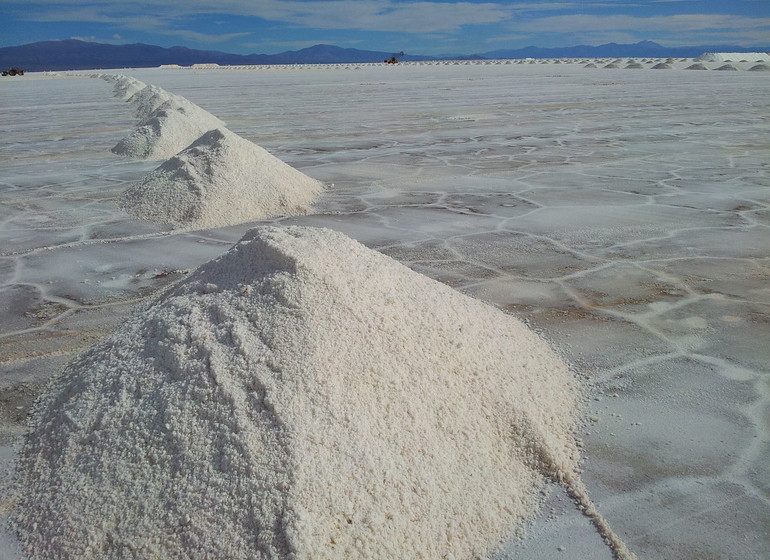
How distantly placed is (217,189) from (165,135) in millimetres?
3158

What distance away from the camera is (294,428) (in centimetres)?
147

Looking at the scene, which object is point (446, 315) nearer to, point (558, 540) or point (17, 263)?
point (558, 540)

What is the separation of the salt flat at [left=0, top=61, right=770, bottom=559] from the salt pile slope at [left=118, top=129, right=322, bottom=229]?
180 millimetres

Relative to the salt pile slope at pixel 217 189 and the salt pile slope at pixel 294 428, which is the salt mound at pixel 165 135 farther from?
the salt pile slope at pixel 294 428

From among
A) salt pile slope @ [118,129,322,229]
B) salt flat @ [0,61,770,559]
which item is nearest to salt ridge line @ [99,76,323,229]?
salt pile slope @ [118,129,322,229]

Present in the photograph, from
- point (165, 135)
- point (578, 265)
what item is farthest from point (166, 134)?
point (578, 265)

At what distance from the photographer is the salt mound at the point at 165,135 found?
711 centimetres

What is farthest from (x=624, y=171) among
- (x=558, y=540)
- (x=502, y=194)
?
(x=558, y=540)

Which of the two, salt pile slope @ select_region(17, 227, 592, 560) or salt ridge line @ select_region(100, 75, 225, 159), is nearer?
salt pile slope @ select_region(17, 227, 592, 560)

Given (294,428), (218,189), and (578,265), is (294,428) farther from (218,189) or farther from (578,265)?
(218,189)

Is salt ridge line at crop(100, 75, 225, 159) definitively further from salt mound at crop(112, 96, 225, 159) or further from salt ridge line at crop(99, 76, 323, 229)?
salt ridge line at crop(99, 76, 323, 229)

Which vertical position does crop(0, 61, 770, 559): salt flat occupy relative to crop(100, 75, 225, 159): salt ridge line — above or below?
below

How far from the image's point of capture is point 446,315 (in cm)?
204

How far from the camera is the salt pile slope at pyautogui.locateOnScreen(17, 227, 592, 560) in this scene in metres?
1.38
